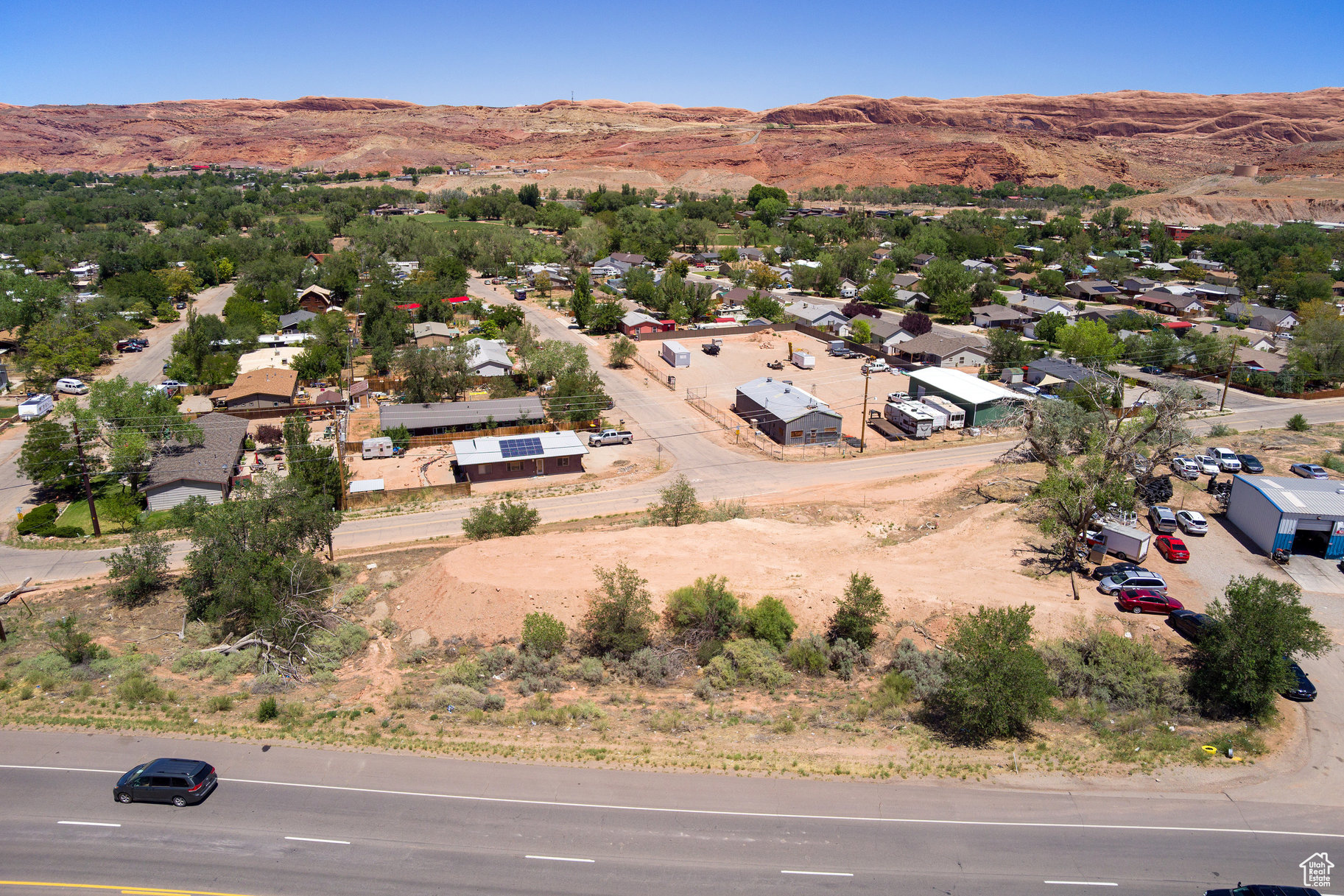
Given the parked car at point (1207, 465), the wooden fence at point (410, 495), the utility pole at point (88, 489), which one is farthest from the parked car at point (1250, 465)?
the utility pole at point (88, 489)

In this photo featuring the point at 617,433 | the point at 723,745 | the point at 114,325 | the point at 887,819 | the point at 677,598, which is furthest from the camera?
the point at 114,325

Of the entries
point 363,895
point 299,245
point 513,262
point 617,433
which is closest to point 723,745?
point 363,895

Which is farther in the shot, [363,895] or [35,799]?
[35,799]

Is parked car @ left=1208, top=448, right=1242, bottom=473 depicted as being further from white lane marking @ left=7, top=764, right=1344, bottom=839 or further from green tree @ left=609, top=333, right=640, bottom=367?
green tree @ left=609, top=333, right=640, bottom=367

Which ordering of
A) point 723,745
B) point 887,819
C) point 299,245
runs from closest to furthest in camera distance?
point 887,819
point 723,745
point 299,245

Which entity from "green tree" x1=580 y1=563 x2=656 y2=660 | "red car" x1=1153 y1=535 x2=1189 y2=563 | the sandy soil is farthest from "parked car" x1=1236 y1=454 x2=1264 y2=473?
"green tree" x1=580 y1=563 x2=656 y2=660

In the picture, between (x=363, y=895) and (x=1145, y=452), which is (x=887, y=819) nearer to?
(x=363, y=895)

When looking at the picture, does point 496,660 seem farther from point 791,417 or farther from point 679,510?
point 791,417
